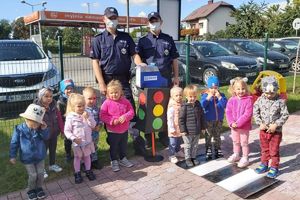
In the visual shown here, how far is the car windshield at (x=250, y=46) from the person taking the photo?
1419 cm

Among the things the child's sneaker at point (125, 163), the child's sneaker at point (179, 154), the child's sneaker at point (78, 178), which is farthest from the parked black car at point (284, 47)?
the child's sneaker at point (78, 178)

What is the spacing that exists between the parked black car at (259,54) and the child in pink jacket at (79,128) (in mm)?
9762

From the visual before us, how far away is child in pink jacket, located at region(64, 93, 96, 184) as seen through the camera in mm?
4191

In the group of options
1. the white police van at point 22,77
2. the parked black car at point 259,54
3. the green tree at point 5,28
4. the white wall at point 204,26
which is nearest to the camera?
the white police van at point 22,77

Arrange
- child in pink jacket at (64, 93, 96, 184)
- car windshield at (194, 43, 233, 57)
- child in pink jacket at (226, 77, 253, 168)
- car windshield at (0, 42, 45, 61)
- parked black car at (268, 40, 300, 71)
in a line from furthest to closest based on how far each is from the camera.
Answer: parked black car at (268, 40, 300, 71) < car windshield at (194, 43, 233, 57) < car windshield at (0, 42, 45, 61) < child in pink jacket at (226, 77, 253, 168) < child in pink jacket at (64, 93, 96, 184)

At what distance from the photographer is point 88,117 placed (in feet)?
14.2

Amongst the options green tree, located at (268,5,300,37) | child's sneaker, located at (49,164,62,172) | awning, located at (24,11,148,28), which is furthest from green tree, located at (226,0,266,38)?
child's sneaker, located at (49,164,62,172)

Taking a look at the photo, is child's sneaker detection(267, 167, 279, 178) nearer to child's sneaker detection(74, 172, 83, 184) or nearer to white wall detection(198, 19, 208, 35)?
child's sneaker detection(74, 172, 83, 184)

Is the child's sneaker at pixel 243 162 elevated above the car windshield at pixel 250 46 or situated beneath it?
situated beneath

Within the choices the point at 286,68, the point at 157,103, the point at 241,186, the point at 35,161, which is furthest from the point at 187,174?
the point at 286,68

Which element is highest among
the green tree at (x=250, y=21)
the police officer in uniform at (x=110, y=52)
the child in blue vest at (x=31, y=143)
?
the green tree at (x=250, y=21)

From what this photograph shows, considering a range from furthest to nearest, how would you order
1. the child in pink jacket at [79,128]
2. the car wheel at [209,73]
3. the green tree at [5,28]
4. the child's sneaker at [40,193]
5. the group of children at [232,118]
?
the green tree at [5,28], the car wheel at [209,73], the group of children at [232,118], the child in pink jacket at [79,128], the child's sneaker at [40,193]

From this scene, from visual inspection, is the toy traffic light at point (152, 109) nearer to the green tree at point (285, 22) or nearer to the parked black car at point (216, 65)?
the parked black car at point (216, 65)

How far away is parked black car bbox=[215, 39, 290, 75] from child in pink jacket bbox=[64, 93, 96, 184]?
32.0 ft
